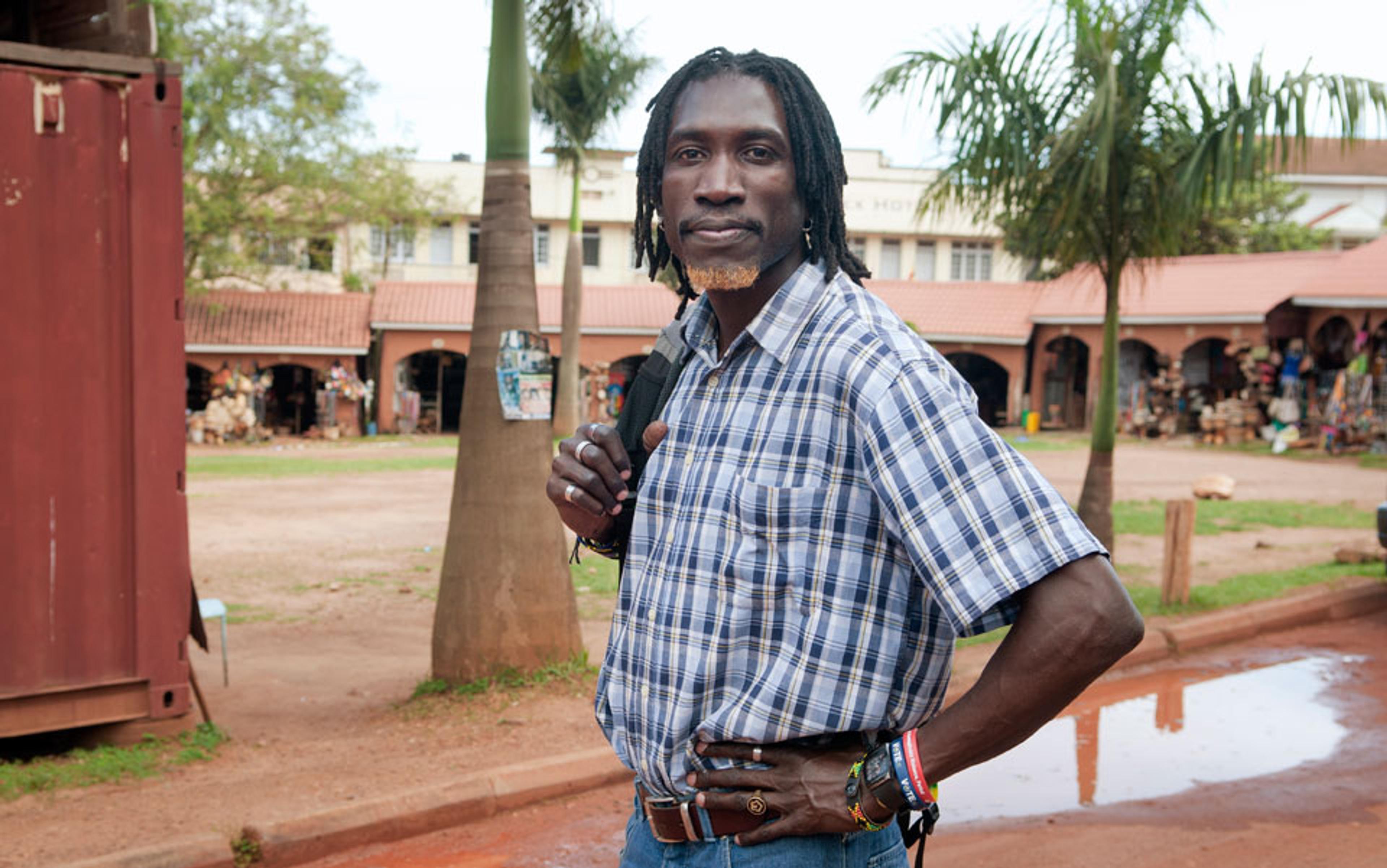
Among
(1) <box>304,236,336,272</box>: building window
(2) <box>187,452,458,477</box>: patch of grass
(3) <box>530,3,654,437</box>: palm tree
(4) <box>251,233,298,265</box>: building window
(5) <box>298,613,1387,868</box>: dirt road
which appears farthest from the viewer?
(1) <box>304,236,336,272</box>: building window

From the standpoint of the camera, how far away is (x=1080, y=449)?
1083 inches

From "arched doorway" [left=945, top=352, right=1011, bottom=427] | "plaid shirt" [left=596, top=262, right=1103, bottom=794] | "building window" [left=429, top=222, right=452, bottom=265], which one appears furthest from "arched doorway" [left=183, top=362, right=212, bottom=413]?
"plaid shirt" [left=596, top=262, right=1103, bottom=794]

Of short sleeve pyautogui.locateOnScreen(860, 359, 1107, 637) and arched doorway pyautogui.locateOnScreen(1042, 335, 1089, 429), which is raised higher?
short sleeve pyautogui.locateOnScreen(860, 359, 1107, 637)

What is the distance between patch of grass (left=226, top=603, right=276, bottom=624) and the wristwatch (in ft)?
27.6

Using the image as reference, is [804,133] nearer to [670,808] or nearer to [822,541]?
[822,541]

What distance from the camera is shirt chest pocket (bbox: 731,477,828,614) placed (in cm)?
173

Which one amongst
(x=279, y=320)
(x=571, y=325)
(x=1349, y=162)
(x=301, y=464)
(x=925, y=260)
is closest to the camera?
(x=301, y=464)

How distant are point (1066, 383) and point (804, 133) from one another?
3485cm

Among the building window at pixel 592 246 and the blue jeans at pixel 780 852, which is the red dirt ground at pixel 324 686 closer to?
the blue jeans at pixel 780 852

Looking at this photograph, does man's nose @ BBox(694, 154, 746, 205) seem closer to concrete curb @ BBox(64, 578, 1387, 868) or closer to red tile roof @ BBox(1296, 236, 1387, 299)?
concrete curb @ BBox(64, 578, 1387, 868)

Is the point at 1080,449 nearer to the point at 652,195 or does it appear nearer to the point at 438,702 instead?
the point at 438,702

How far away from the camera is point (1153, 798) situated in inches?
220

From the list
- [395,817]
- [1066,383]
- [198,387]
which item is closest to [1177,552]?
[395,817]

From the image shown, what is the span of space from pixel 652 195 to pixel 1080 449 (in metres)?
26.7
